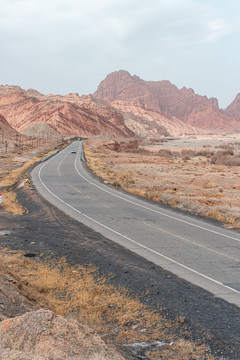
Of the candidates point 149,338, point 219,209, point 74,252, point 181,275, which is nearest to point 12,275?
point 74,252

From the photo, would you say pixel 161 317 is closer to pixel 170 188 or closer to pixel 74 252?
pixel 74 252

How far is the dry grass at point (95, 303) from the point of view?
6906mm

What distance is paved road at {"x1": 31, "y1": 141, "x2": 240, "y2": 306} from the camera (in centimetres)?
1072

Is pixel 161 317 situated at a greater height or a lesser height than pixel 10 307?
lesser

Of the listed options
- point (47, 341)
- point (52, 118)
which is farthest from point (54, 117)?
point (47, 341)

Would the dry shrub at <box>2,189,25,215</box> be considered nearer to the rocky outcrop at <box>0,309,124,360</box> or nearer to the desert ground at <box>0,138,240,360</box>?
the desert ground at <box>0,138,240,360</box>

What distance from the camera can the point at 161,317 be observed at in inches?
309

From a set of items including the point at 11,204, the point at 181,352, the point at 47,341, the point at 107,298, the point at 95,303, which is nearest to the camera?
the point at 47,341

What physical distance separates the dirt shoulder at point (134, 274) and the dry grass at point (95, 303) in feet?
0.98

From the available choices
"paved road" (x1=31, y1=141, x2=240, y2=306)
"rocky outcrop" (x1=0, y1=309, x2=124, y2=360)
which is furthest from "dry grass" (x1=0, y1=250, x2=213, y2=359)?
"paved road" (x1=31, y1=141, x2=240, y2=306)

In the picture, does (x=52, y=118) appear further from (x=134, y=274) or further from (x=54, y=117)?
(x=134, y=274)

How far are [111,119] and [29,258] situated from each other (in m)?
174

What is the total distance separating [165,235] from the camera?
1543cm

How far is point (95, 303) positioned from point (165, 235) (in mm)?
7488
